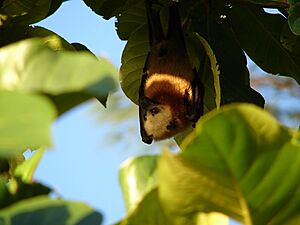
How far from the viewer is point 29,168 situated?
0.60 metres

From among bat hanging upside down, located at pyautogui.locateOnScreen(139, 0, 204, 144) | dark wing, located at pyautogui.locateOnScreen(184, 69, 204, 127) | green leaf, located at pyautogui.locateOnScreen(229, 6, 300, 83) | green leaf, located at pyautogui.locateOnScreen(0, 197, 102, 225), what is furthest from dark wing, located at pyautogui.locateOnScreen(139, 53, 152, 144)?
green leaf, located at pyautogui.locateOnScreen(0, 197, 102, 225)

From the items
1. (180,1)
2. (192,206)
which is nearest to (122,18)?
(180,1)

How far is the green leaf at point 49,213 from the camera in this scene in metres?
0.47

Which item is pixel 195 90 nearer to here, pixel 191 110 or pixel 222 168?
pixel 191 110

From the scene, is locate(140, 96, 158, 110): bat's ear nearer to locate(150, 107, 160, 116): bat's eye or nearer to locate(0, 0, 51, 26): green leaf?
locate(150, 107, 160, 116): bat's eye

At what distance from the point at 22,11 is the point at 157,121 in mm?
873

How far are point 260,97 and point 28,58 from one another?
119 cm

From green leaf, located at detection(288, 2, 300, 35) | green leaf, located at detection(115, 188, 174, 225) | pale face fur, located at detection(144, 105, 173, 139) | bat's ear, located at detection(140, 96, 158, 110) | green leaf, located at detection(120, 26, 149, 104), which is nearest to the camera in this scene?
green leaf, located at detection(115, 188, 174, 225)

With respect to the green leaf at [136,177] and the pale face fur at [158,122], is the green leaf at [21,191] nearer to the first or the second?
the green leaf at [136,177]

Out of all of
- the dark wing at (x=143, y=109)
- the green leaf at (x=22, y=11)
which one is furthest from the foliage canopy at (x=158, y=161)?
the dark wing at (x=143, y=109)

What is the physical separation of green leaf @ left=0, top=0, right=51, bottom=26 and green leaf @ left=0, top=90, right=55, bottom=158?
997 millimetres

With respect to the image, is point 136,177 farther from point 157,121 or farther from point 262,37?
point 157,121

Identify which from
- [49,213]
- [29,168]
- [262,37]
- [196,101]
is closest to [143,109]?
[196,101]

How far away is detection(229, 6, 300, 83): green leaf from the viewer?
1.61 m
